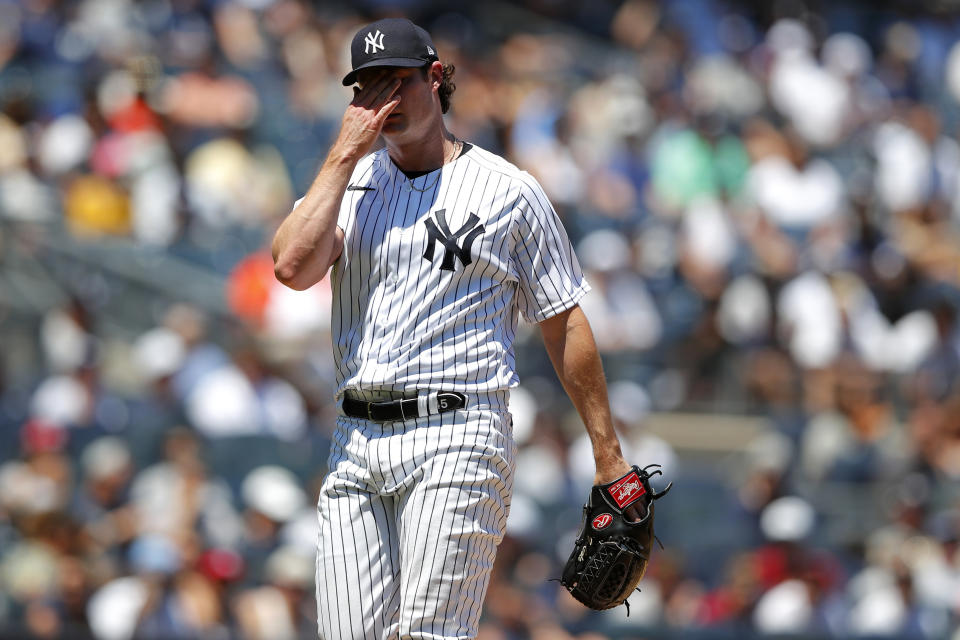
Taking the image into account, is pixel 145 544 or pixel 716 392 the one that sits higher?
pixel 716 392

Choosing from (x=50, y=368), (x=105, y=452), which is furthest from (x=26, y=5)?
(x=105, y=452)

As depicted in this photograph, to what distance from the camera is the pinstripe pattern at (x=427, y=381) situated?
3.67 meters

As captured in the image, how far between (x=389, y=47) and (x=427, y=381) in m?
0.85

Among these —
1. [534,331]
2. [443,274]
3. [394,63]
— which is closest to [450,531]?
[443,274]

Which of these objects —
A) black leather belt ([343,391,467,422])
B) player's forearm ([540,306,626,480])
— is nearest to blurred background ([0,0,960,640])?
player's forearm ([540,306,626,480])

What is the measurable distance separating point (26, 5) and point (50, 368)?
4.02 m

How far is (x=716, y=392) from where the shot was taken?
976 cm

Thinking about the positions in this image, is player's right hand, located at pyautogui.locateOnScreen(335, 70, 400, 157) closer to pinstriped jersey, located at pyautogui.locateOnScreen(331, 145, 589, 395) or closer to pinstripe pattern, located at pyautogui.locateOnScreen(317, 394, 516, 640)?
pinstriped jersey, located at pyautogui.locateOnScreen(331, 145, 589, 395)

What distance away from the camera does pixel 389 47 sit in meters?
3.68

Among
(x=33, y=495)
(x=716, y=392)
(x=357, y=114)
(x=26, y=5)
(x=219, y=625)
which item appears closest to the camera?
(x=357, y=114)

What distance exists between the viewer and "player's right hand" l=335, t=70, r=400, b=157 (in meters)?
3.62

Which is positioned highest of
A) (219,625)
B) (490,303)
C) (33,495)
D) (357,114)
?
(357,114)

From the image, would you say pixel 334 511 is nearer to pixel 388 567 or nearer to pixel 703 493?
pixel 388 567

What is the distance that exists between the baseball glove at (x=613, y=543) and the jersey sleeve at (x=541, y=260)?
1.65ft
